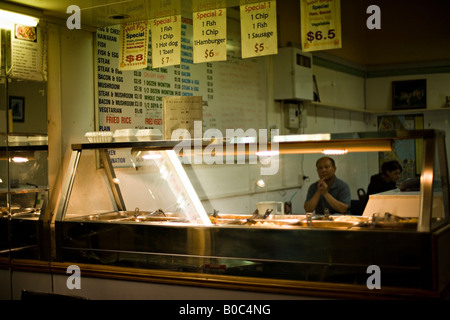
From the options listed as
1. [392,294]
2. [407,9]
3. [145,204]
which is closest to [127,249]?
[145,204]

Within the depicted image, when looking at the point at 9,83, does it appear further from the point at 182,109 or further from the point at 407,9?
the point at 407,9

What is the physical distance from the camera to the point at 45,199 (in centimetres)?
436

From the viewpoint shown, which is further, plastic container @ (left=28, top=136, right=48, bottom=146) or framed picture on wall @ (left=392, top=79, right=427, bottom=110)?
framed picture on wall @ (left=392, top=79, right=427, bottom=110)

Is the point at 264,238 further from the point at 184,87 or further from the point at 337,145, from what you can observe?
the point at 184,87

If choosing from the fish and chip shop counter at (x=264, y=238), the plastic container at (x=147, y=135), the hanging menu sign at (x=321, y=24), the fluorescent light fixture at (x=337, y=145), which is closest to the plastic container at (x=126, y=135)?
the plastic container at (x=147, y=135)

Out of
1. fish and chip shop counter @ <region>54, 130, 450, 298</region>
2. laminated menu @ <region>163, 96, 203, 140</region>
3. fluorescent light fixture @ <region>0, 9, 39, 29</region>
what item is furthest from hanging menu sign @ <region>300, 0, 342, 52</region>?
fluorescent light fixture @ <region>0, 9, 39, 29</region>

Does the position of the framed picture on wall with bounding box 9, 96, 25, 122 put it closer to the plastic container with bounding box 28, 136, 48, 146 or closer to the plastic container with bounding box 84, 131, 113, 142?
the plastic container with bounding box 28, 136, 48, 146

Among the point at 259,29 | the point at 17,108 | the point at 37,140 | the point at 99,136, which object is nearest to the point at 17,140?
the point at 37,140

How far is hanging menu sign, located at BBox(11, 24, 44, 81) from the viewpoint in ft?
13.7

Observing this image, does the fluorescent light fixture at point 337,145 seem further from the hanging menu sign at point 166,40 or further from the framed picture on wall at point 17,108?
the framed picture on wall at point 17,108

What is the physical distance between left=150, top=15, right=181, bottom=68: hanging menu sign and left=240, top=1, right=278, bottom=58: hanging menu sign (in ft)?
1.97

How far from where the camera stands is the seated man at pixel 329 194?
519cm

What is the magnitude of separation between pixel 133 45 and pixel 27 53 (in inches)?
34.5

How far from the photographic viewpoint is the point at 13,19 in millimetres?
4105
